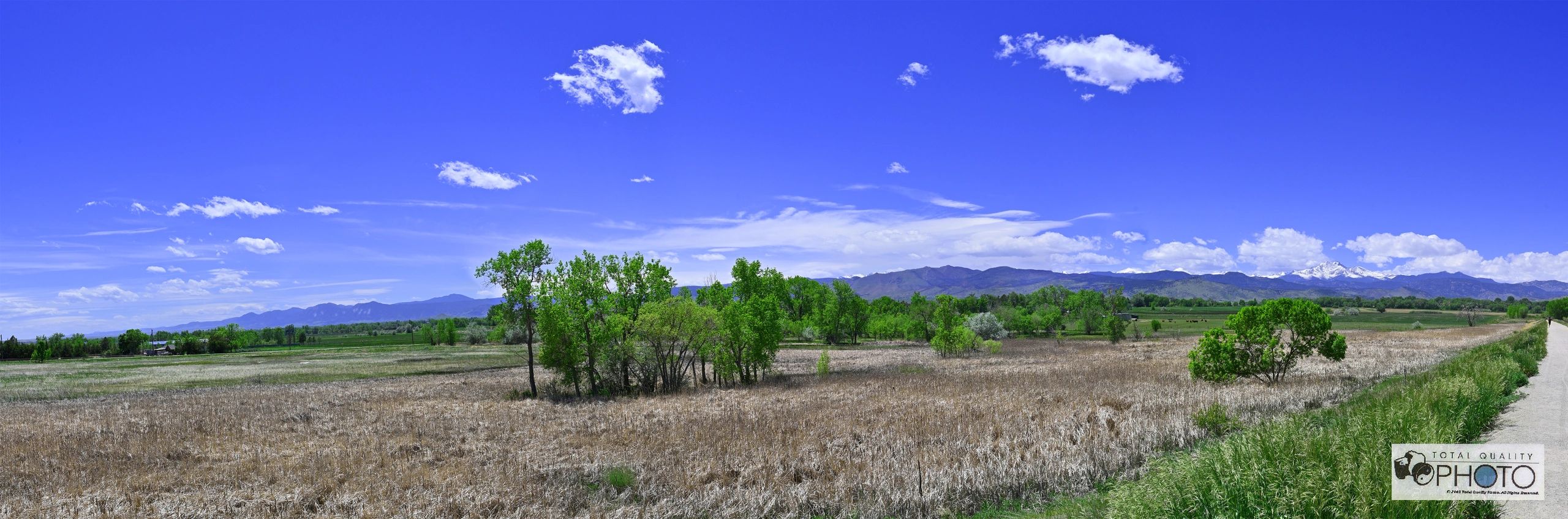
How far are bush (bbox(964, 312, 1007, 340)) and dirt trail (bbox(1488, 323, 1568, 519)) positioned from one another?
57.6 m

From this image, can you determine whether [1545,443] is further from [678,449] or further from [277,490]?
[277,490]

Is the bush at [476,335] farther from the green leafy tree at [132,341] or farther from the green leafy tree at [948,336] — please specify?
the green leafy tree at [948,336]

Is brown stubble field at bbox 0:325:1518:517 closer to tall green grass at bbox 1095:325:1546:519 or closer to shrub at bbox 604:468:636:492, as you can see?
shrub at bbox 604:468:636:492

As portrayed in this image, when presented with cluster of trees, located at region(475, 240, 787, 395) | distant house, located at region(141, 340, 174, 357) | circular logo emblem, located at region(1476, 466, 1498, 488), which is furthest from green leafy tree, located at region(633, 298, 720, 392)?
distant house, located at region(141, 340, 174, 357)

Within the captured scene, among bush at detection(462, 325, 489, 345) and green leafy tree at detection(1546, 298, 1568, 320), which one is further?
green leafy tree at detection(1546, 298, 1568, 320)

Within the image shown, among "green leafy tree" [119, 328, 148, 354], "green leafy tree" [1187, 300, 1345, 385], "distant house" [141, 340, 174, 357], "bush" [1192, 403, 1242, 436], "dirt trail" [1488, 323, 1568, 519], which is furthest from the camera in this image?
"green leafy tree" [119, 328, 148, 354]

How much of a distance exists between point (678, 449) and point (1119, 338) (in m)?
76.8

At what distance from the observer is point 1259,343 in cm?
2998

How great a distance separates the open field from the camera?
45750 millimetres

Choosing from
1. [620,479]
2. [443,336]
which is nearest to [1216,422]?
[620,479]

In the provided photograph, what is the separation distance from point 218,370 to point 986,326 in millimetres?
80819

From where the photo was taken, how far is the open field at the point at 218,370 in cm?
4575

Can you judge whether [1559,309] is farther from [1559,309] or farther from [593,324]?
[593,324]

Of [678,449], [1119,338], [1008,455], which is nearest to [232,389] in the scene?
[678,449]
